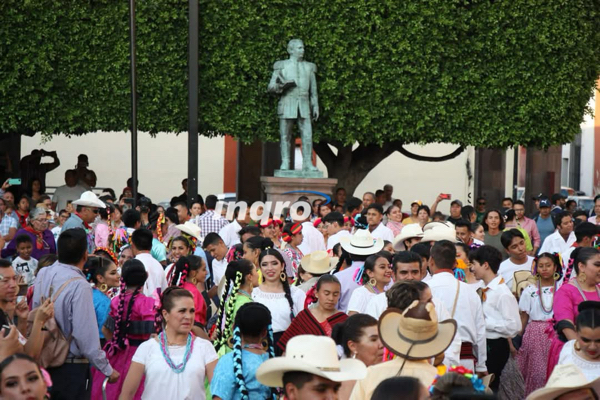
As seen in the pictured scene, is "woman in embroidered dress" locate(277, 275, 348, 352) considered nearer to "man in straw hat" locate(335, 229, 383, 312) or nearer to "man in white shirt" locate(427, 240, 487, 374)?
"man in white shirt" locate(427, 240, 487, 374)

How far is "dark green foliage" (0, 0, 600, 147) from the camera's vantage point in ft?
66.9

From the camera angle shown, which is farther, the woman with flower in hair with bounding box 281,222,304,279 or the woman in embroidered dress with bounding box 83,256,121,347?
the woman with flower in hair with bounding box 281,222,304,279

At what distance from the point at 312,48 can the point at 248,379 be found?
15.3 m

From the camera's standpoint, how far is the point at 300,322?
7.25 m

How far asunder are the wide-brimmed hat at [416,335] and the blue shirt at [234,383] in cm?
77

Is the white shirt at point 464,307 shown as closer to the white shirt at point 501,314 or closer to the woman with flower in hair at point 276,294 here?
the white shirt at point 501,314

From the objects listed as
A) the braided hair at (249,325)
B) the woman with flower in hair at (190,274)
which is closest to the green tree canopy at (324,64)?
the woman with flower in hair at (190,274)

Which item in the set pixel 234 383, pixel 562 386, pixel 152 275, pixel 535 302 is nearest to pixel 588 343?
pixel 562 386

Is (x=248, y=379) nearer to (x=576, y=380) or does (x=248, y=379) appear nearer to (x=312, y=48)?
(x=576, y=380)

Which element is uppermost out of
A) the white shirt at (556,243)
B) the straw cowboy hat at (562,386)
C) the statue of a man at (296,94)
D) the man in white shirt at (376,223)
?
the statue of a man at (296,94)

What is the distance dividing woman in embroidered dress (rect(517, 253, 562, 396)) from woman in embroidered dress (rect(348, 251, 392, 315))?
1.42 m

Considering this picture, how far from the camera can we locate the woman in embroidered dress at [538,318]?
830 centimetres

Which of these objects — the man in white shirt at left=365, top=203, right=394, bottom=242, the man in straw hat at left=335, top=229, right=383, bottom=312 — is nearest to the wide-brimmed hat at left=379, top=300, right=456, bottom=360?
the man in straw hat at left=335, top=229, right=383, bottom=312

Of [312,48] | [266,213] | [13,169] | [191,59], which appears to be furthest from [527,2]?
[13,169]
